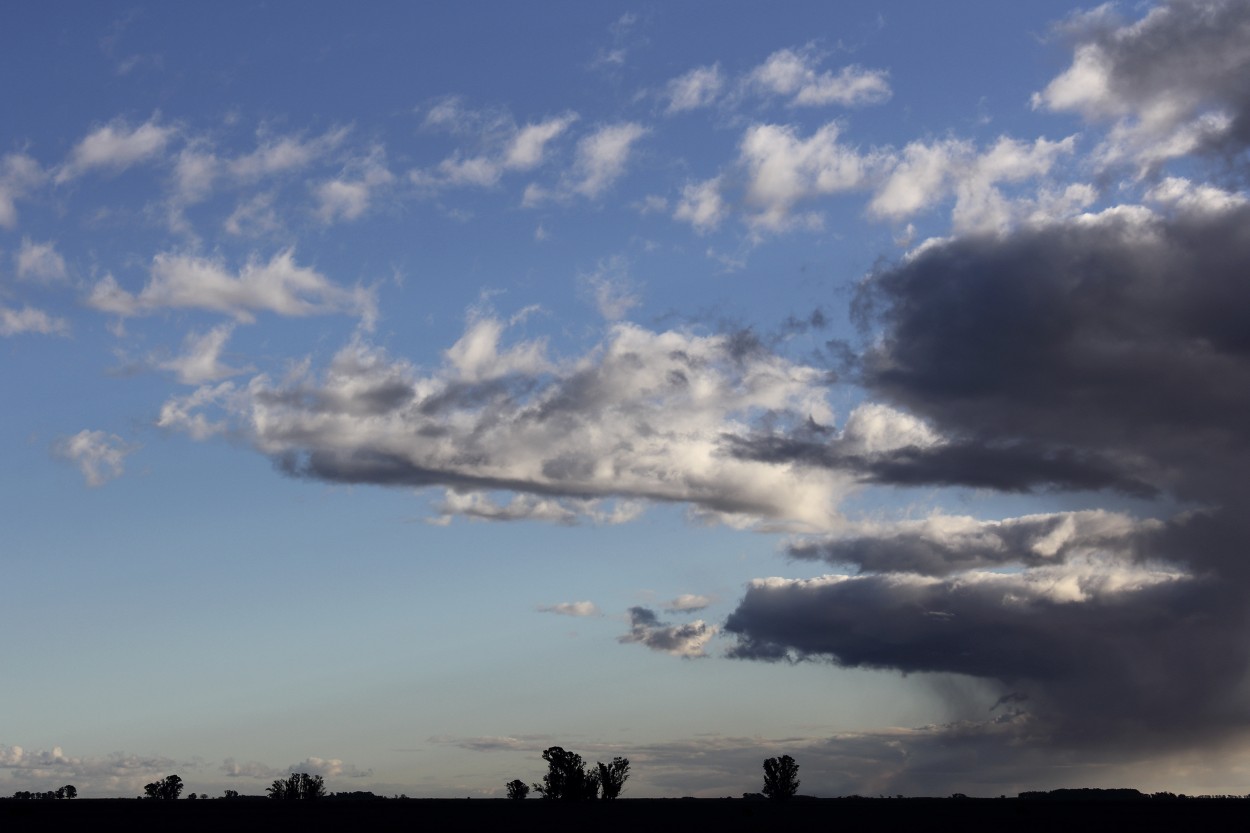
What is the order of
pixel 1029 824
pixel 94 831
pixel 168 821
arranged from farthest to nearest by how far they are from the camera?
pixel 1029 824
pixel 168 821
pixel 94 831

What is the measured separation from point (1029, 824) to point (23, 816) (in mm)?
141492

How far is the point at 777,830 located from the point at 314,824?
59.4 meters

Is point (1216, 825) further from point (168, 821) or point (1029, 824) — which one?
point (168, 821)

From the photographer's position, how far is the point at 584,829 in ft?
509

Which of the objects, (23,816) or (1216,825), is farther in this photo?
(23,816)

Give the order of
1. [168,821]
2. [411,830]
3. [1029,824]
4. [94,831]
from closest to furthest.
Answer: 1. [94,831]
2. [411,830]
3. [168,821]
4. [1029,824]

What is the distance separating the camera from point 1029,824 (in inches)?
6875

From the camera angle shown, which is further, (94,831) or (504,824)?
(504,824)

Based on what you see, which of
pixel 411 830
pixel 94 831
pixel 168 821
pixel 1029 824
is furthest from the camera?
pixel 1029 824

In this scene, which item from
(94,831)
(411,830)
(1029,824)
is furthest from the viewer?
(1029,824)

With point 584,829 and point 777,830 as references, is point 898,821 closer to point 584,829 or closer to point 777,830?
point 777,830

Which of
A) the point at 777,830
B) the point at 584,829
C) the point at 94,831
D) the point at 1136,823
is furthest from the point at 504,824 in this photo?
the point at 1136,823

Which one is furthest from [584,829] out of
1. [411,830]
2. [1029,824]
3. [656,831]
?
[1029,824]

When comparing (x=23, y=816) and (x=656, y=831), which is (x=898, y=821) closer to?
(x=656, y=831)
